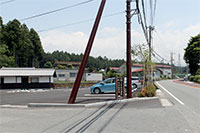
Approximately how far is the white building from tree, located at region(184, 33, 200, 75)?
140ft

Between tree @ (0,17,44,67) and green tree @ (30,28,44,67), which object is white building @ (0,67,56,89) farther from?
green tree @ (30,28,44,67)

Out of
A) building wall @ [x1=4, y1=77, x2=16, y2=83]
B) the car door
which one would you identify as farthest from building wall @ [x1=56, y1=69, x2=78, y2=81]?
the car door

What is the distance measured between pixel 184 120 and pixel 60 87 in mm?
28625

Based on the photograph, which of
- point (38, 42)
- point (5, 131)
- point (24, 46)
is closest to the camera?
point (5, 131)

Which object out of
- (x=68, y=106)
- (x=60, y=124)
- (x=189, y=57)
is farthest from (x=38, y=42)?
(x=60, y=124)

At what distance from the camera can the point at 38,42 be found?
67125mm

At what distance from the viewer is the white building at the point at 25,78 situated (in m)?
32.2

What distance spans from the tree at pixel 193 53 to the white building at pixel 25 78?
42.8 metres

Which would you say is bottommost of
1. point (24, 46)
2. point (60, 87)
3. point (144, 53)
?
point (60, 87)

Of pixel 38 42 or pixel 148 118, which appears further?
pixel 38 42

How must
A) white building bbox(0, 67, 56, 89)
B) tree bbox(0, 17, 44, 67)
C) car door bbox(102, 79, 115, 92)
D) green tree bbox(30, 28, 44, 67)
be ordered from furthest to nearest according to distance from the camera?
1. green tree bbox(30, 28, 44, 67)
2. tree bbox(0, 17, 44, 67)
3. white building bbox(0, 67, 56, 89)
4. car door bbox(102, 79, 115, 92)

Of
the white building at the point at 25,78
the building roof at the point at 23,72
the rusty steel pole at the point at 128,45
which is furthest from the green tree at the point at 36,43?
the rusty steel pole at the point at 128,45

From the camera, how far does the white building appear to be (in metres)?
32.2

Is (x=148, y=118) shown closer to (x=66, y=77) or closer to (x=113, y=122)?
(x=113, y=122)
